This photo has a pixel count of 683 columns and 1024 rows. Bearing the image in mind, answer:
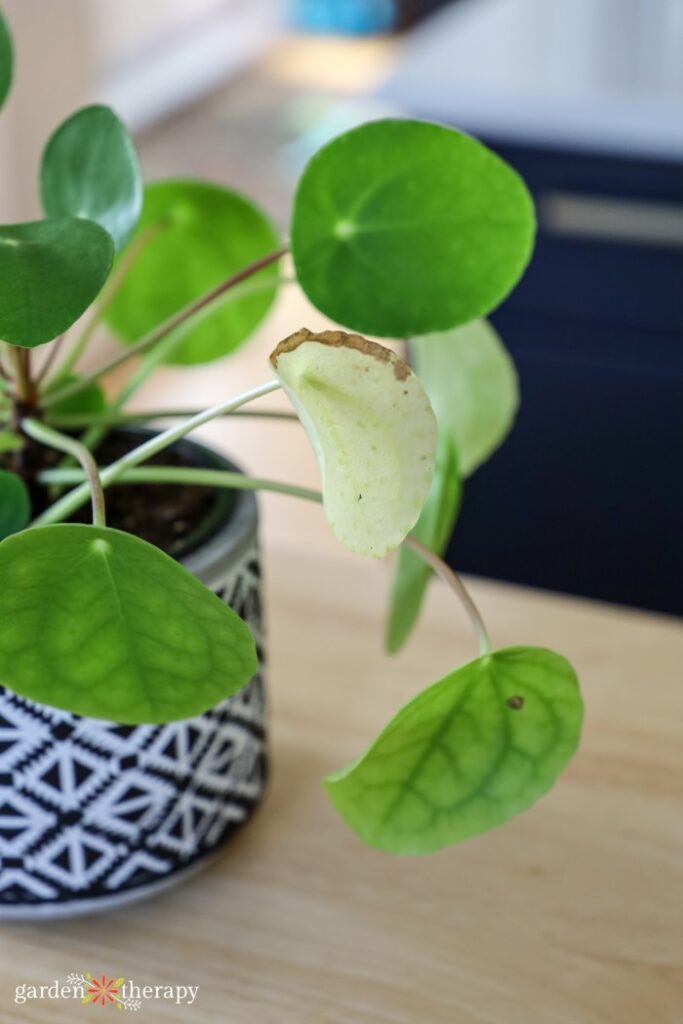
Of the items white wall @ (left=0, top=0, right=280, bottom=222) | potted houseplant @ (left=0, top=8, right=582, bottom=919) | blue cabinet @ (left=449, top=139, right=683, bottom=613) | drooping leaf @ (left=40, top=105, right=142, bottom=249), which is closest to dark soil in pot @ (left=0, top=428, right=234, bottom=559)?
potted houseplant @ (left=0, top=8, right=582, bottom=919)

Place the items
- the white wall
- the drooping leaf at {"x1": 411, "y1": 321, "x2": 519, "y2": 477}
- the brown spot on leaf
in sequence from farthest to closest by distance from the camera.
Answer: the white wall
the drooping leaf at {"x1": 411, "y1": 321, "x2": 519, "y2": 477}
the brown spot on leaf

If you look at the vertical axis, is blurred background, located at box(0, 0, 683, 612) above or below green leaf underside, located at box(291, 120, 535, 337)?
below

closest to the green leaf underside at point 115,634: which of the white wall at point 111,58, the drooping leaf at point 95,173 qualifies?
the drooping leaf at point 95,173

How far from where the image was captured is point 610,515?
1.46 metres

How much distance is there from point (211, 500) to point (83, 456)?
0.40 feet

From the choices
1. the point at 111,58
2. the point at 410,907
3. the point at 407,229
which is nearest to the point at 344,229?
the point at 407,229

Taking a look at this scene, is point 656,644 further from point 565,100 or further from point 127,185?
point 565,100

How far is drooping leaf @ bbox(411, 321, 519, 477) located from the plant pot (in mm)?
98

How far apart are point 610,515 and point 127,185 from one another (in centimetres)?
106

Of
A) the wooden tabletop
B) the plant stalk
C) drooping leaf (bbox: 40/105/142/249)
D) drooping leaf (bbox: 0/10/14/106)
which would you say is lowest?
the wooden tabletop

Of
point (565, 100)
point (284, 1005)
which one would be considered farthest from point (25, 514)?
point (565, 100)

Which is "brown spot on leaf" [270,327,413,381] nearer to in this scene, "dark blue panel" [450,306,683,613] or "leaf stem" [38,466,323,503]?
"leaf stem" [38,466,323,503]

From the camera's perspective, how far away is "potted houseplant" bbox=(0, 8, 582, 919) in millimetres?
383

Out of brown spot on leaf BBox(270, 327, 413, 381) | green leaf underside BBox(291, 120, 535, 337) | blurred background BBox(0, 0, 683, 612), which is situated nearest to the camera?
brown spot on leaf BBox(270, 327, 413, 381)
